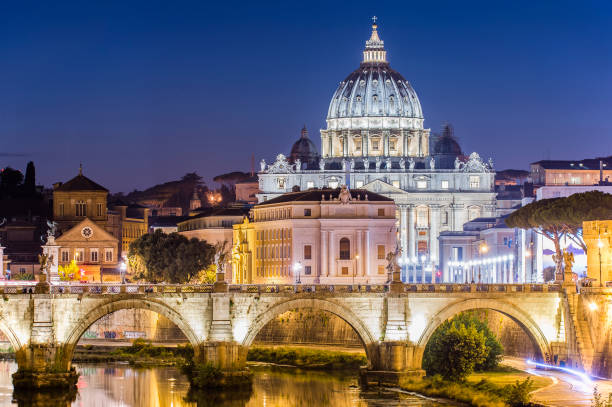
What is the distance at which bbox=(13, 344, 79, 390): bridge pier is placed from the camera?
60844mm

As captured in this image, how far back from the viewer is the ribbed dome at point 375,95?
7052 inches

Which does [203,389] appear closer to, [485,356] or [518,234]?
[485,356]

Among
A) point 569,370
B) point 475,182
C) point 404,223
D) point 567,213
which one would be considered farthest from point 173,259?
point 475,182

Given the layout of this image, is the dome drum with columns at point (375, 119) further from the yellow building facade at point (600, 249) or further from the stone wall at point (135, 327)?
the yellow building facade at point (600, 249)

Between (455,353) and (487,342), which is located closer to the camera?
(455,353)

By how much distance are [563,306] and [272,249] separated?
5442 cm

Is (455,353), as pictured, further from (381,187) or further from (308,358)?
(381,187)

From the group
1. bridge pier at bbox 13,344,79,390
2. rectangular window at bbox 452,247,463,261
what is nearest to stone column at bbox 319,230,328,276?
rectangular window at bbox 452,247,463,261

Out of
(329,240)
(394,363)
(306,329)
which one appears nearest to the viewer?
(394,363)

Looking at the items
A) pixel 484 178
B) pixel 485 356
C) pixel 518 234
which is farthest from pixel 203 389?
pixel 484 178

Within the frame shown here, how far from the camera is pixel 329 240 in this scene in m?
116

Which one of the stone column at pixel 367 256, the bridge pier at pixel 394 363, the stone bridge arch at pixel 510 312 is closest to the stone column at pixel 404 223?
the stone column at pixel 367 256

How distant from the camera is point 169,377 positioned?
68.2m

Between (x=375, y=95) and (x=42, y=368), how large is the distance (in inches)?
4784
